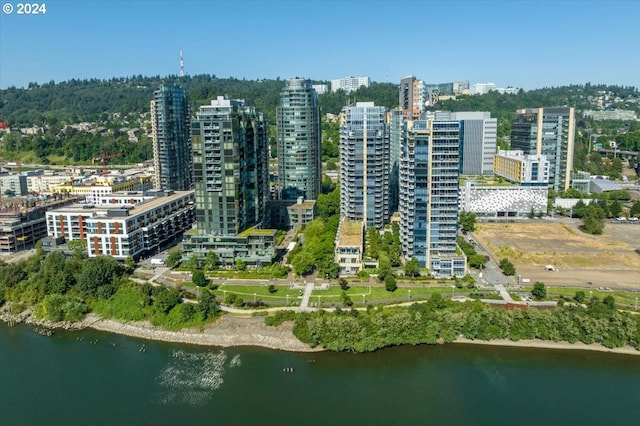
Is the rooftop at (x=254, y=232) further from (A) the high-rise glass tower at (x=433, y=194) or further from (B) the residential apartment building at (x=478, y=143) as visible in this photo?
(B) the residential apartment building at (x=478, y=143)

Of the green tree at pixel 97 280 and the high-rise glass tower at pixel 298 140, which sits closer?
the green tree at pixel 97 280

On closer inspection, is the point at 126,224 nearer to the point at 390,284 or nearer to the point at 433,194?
the point at 390,284

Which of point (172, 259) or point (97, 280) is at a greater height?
point (172, 259)

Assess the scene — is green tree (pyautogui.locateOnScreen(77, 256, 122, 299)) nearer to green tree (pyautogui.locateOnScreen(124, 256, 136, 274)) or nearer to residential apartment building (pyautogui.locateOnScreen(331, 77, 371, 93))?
green tree (pyautogui.locateOnScreen(124, 256, 136, 274))

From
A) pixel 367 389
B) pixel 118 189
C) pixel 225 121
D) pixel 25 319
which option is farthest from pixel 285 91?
pixel 367 389

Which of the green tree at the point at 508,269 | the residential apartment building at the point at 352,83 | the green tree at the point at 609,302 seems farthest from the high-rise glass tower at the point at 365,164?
the residential apartment building at the point at 352,83

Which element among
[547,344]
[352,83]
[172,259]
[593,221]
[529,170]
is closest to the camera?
[547,344]

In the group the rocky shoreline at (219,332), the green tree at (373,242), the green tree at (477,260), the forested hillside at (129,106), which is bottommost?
the rocky shoreline at (219,332)

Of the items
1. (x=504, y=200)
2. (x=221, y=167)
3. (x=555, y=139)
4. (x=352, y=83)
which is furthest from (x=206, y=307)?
(x=352, y=83)
